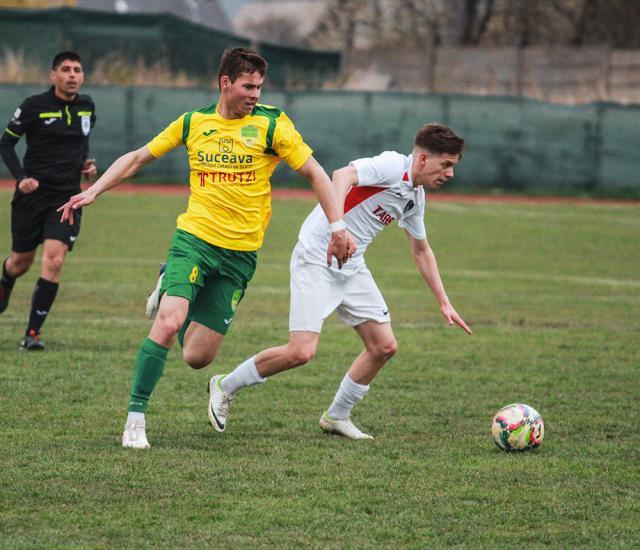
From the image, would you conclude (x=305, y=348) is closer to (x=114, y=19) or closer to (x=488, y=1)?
(x=114, y=19)

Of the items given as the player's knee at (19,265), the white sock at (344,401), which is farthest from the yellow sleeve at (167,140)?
the player's knee at (19,265)

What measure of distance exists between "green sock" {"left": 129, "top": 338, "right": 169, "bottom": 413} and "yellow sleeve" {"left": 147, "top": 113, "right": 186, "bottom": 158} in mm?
1048

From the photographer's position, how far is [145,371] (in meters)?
6.04

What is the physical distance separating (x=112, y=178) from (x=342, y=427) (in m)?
1.95

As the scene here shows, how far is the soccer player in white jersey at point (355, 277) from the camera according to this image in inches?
249

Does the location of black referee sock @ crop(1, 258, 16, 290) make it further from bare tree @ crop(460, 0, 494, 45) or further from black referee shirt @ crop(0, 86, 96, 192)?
bare tree @ crop(460, 0, 494, 45)

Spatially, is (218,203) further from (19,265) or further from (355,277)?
(19,265)

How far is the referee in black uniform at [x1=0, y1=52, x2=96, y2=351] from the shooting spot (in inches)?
350

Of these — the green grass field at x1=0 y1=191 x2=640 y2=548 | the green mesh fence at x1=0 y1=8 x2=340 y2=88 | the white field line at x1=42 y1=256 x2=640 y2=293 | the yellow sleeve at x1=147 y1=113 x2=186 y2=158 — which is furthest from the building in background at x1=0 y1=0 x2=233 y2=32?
the yellow sleeve at x1=147 y1=113 x2=186 y2=158

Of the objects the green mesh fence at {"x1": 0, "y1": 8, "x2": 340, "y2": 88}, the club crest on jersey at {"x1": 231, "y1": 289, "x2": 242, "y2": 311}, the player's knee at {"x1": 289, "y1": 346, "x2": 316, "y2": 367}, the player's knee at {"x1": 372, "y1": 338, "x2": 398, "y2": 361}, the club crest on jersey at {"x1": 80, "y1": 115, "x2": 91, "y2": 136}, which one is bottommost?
the green mesh fence at {"x1": 0, "y1": 8, "x2": 340, "y2": 88}

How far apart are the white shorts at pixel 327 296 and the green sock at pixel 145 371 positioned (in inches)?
31.4

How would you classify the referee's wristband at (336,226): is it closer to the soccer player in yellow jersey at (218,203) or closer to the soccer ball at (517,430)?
the soccer player in yellow jersey at (218,203)

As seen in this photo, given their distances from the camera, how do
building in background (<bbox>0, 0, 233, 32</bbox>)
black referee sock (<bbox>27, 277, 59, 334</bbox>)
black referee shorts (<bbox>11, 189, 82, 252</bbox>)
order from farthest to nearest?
building in background (<bbox>0, 0, 233, 32</bbox>)
black referee shorts (<bbox>11, 189, 82, 252</bbox>)
black referee sock (<bbox>27, 277, 59, 334</bbox>)

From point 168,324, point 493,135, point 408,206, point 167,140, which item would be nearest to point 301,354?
point 168,324
